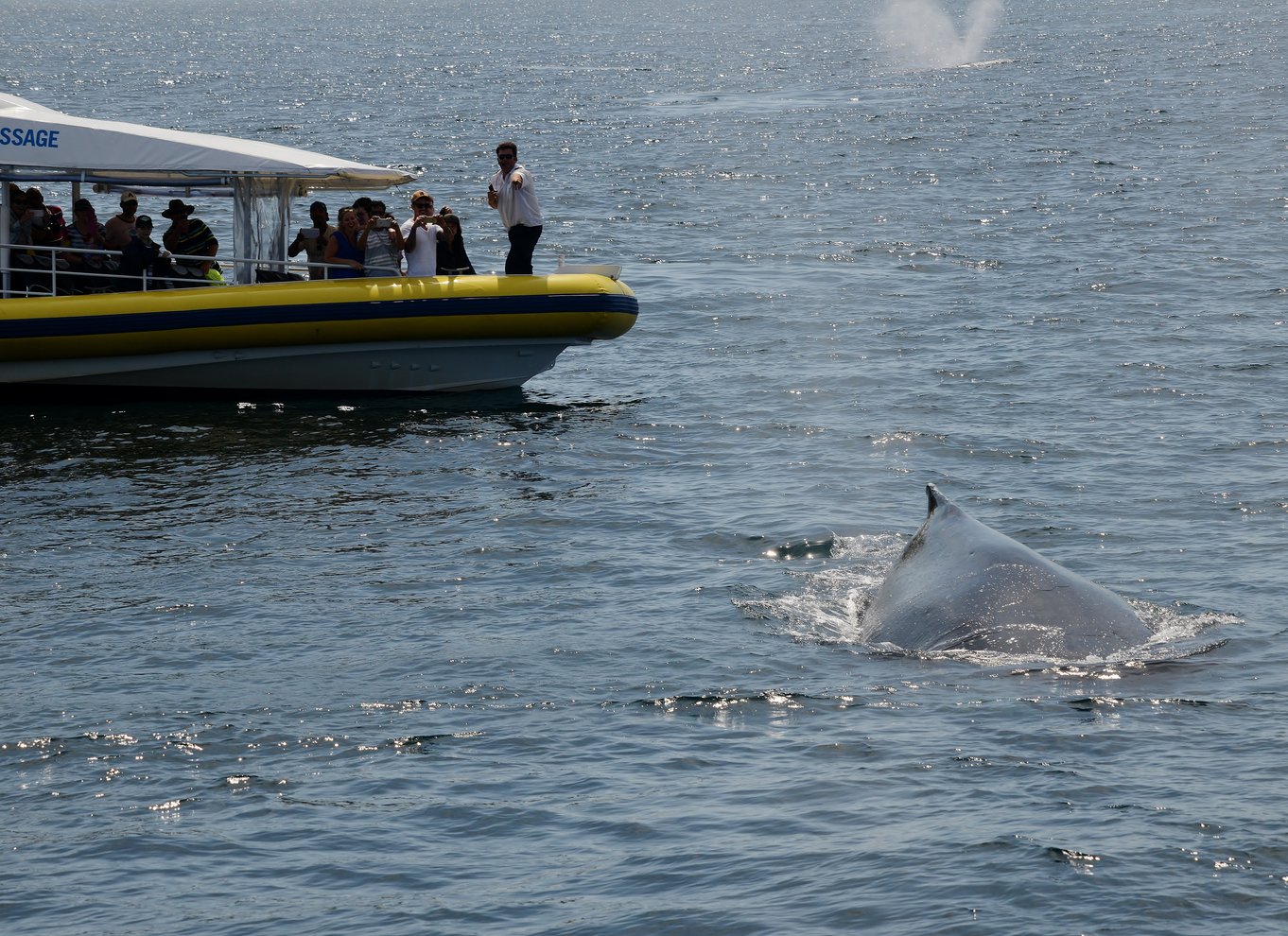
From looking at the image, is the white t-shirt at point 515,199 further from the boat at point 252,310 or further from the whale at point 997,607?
the whale at point 997,607

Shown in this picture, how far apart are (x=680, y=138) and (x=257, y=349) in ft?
103

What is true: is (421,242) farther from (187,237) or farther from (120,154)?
(120,154)

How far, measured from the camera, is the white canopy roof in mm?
17969

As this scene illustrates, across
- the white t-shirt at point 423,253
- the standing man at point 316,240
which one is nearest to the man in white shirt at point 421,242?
the white t-shirt at point 423,253

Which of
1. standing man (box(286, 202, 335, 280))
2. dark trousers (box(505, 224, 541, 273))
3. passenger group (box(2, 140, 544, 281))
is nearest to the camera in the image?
passenger group (box(2, 140, 544, 281))

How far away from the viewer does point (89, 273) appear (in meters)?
18.4

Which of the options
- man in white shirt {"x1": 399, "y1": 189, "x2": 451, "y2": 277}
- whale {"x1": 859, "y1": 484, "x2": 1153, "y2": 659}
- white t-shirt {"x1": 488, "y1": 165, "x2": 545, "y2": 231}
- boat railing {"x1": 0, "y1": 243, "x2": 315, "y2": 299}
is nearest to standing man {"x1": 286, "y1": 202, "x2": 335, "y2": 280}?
boat railing {"x1": 0, "y1": 243, "x2": 315, "y2": 299}

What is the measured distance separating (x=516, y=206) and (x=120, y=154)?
3.95m

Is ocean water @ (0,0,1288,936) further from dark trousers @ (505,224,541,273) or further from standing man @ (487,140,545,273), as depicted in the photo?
standing man @ (487,140,545,273)

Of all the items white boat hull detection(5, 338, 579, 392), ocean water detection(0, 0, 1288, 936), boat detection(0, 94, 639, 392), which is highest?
boat detection(0, 94, 639, 392)

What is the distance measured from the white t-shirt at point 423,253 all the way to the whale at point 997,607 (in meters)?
8.70

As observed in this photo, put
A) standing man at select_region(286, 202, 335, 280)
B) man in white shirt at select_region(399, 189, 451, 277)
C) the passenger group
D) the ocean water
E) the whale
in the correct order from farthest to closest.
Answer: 1. standing man at select_region(286, 202, 335, 280)
2. man in white shirt at select_region(399, 189, 451, 277)
3. the passenger group
4. the whale
5. the ocean water

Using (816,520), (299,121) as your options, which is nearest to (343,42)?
(299,121)

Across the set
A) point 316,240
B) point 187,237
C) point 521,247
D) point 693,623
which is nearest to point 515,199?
point 521,247
